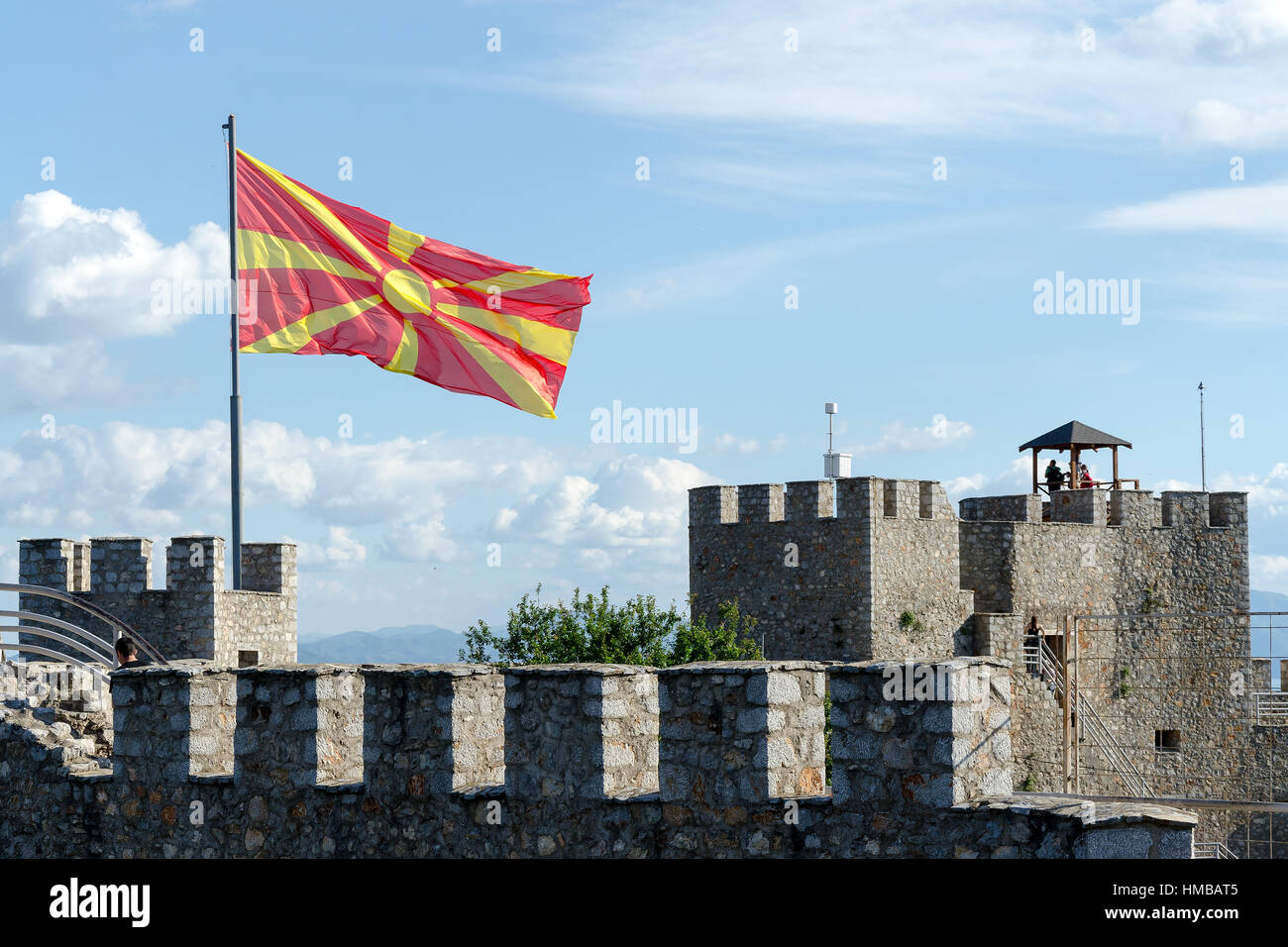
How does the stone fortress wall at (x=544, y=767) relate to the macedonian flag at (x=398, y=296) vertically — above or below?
below

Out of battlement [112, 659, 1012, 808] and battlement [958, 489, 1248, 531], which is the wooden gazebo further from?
battlement [112, 659, 1012, 808]

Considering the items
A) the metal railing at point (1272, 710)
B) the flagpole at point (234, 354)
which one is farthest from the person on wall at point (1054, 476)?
the flagpole at point (234, 354)

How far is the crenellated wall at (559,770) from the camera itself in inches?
289

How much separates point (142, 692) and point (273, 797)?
1.31 m

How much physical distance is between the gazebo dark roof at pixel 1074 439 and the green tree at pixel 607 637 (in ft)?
38.0

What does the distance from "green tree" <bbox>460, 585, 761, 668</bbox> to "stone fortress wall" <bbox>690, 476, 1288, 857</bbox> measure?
4.51 ft

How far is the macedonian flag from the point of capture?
15234 mm

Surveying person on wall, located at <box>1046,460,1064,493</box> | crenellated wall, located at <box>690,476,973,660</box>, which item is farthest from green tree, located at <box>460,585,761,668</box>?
person on wall, located at <box>1046,460,1064,493</box>

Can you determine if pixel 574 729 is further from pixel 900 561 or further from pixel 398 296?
pixel 900 561

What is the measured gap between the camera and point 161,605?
68.0 ft

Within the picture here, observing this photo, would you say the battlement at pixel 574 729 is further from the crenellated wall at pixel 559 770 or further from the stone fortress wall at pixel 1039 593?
the stone fortress wall at pixel 1039 593

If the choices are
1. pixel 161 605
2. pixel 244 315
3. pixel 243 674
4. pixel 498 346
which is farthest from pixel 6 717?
pixel 161 605
